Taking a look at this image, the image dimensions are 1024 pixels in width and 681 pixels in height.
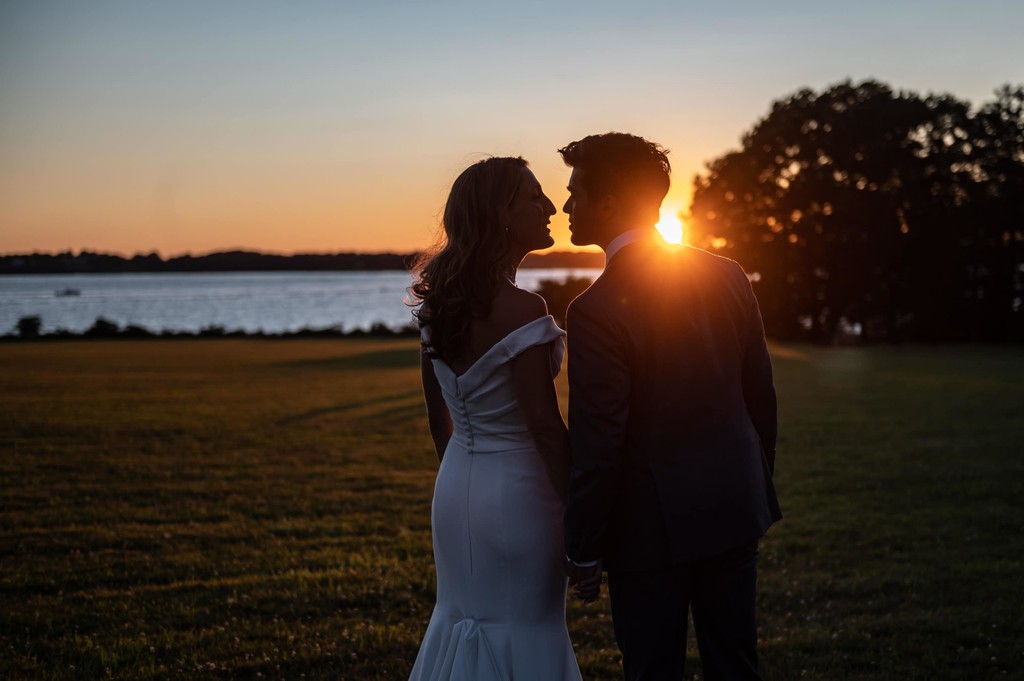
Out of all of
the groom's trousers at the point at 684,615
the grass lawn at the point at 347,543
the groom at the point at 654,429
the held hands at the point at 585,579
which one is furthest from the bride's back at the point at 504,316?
the grass lawn at the point at 347,543

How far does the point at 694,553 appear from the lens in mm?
3062

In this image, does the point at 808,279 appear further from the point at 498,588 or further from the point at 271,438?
the point at 498,588

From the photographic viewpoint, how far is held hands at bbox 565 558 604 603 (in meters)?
3.23

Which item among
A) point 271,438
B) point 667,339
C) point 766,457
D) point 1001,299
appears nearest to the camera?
point 667,339

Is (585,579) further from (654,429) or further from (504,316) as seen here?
(504,316)

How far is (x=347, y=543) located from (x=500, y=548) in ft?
16.8

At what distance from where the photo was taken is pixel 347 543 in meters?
8.34

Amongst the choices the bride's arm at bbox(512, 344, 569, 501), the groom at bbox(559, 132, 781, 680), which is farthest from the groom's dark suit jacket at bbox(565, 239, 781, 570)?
the bride's arm at bbox(512, 344, 569, 501)

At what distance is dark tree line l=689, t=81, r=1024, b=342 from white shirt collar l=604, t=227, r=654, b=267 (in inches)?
1441

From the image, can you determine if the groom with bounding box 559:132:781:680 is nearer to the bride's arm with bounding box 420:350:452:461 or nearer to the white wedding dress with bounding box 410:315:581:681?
the white wedding dress with bounding box 410:315:581:681

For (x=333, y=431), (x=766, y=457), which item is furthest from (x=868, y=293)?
(x=766, y=457)

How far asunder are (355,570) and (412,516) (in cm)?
207

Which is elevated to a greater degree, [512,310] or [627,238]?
[627,238]

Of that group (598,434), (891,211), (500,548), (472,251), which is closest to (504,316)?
(472,251)
